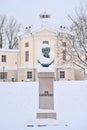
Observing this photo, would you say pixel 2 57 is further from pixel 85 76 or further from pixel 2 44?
pixel 85 76

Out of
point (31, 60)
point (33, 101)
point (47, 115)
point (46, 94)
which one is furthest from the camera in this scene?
point (31, 60)

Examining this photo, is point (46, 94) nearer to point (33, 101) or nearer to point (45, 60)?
point (45, 60)

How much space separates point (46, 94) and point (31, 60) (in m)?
27.5

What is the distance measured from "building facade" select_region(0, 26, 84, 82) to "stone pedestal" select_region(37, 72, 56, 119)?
24.9 meters

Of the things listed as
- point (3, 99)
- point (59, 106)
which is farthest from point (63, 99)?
point (3, 99)

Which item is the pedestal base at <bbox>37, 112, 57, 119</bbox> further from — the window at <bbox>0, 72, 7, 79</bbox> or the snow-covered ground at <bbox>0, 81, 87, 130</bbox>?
the window at <bbox>0, 72, 7, 79</bbox>

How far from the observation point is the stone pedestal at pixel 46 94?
1494cm

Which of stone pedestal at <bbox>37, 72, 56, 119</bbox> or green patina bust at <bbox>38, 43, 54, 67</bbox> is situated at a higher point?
green patina bust at <bbox>38, 43, 54, 67</bbox>

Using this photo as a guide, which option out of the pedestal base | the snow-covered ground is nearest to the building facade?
the snow-covered ground

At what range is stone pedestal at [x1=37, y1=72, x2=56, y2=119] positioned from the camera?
14.9m

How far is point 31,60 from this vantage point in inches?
1674

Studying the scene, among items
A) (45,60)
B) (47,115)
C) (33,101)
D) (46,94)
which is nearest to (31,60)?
(33,101)

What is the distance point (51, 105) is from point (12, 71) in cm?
2903

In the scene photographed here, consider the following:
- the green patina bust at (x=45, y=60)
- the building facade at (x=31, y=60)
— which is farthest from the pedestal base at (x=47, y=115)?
the building facade at (x=31, y=60)
